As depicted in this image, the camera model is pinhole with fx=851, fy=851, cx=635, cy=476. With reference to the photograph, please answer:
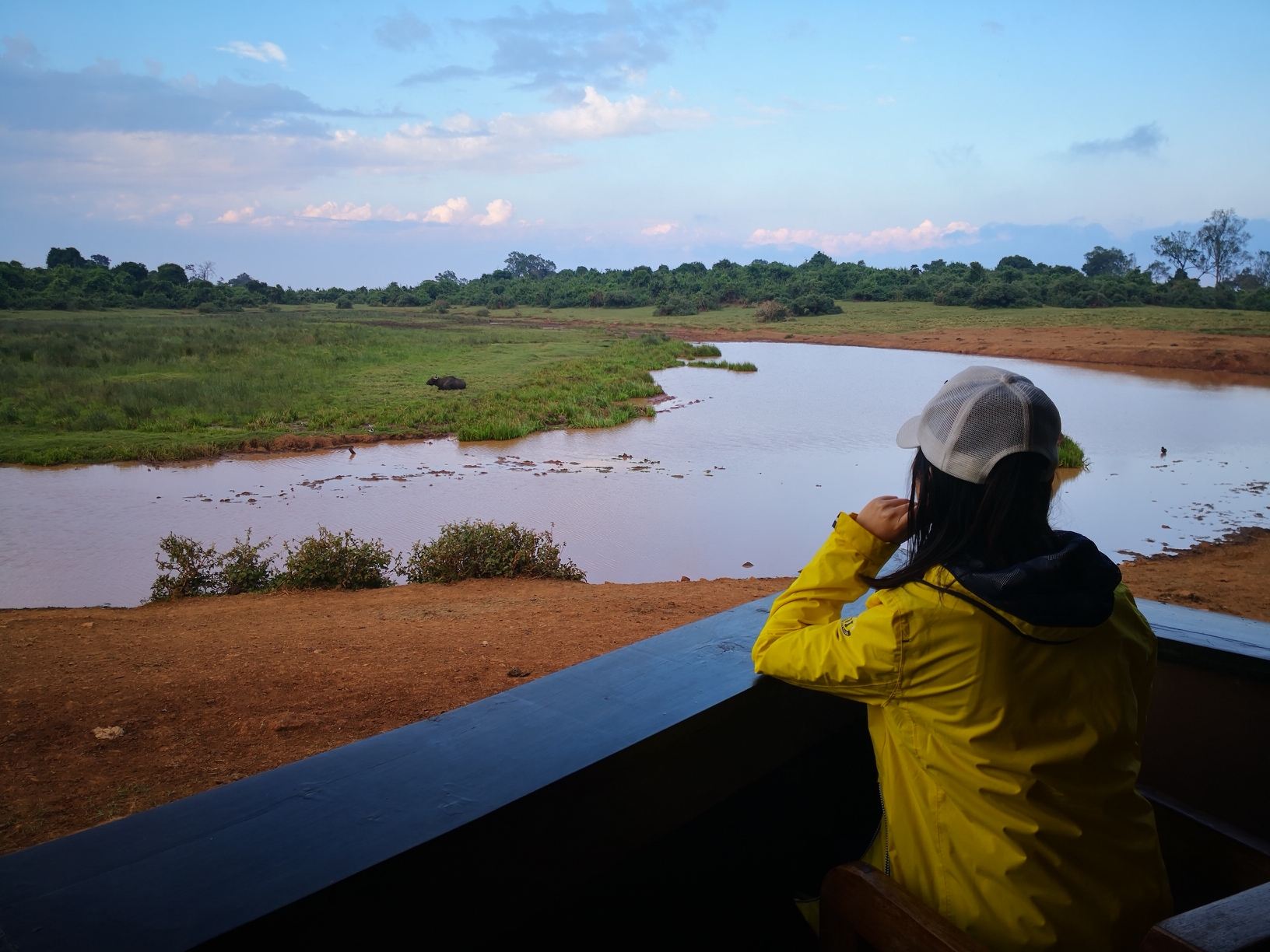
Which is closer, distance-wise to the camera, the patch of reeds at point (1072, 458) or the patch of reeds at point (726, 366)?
the patch of reeds at point (1072, 458)

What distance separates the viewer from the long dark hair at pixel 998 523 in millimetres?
1126

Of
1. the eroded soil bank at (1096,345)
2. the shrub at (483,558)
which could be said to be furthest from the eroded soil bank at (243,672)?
the eroded soil bank at (1096,345)

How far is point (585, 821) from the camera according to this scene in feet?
3.16

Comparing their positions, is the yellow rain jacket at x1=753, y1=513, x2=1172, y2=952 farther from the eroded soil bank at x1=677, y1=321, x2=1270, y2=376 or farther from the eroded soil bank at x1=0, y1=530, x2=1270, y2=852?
the eroded soil bank at x1=677, y1=321, x2=1270, y2=376

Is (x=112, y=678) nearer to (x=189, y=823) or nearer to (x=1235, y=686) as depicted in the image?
(x=189, y=823)

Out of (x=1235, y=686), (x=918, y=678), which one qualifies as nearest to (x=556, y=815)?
(x=918, y=678)

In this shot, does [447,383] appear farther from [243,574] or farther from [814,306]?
[814,306]

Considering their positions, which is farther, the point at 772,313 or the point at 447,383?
the point at 772,313

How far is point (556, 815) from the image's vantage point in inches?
36.5

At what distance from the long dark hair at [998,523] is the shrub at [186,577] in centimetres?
652

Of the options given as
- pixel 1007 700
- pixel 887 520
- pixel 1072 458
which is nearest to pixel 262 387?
pixel 1072 458

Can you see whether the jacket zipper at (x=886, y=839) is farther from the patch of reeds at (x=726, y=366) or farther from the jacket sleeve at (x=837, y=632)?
the patch of reeds at (x=726, y=366)

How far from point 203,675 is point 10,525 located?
655cm

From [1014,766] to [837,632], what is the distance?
0.86 ft
